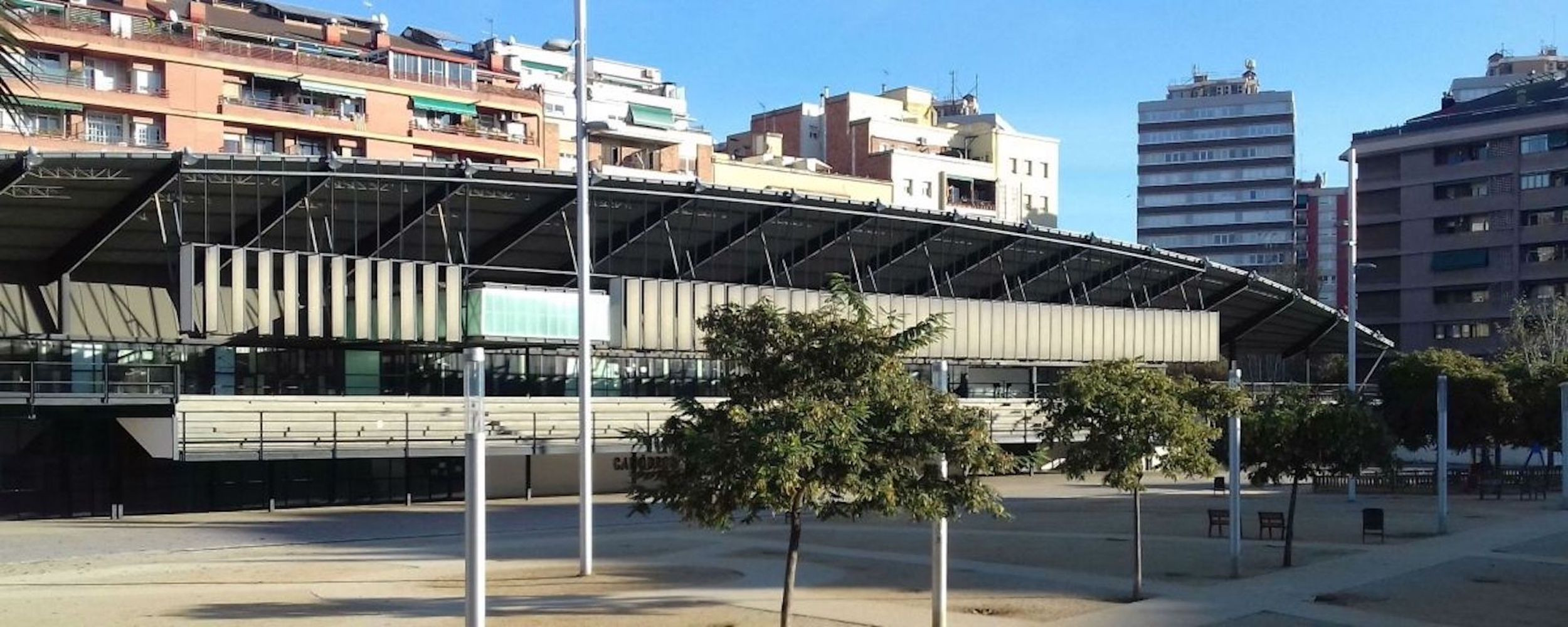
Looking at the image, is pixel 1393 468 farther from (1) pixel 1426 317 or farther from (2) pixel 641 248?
(1) pixel 1426 317

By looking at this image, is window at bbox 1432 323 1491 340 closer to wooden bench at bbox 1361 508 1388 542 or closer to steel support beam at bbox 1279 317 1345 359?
steel support beam at bbox 1279 317 1345 359

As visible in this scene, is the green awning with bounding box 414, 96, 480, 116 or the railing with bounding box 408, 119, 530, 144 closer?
the railing with bounding box 408, 119, 530, 144

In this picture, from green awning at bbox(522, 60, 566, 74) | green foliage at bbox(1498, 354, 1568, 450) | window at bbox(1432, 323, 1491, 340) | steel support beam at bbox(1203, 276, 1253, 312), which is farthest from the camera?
green awning at bbox(522, 60, 566, 74)

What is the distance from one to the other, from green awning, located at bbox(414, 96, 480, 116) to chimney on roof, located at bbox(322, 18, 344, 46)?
22.7ft

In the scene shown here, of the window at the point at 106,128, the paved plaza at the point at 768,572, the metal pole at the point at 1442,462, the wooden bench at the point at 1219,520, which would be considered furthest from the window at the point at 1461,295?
the window at the point at 106,128

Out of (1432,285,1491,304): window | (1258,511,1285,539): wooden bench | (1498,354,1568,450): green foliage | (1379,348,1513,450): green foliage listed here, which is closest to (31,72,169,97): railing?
(1258,511,1285,539): wooden bench

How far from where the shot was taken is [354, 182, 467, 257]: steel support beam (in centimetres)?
4681

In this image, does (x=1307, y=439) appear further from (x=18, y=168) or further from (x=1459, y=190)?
(x=1459, y=190)

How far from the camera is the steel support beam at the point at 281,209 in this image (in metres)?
44.0

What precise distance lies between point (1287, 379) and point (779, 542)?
195 feet

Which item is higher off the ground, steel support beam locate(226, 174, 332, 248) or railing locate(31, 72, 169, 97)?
railing locate(31, 72, 169, 97)

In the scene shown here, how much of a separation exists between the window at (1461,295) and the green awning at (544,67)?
66.0m

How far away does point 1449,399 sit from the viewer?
49.1 m

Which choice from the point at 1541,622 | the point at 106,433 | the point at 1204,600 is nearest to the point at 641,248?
the point at 106,433
